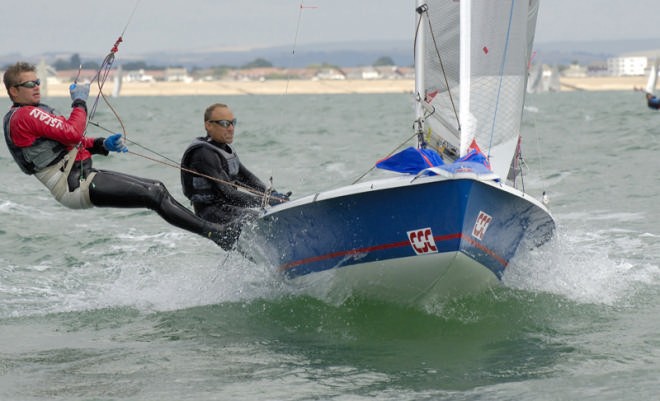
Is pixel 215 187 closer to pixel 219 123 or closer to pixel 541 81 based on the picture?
pixel 219 123

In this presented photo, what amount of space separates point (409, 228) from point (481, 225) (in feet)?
1.22

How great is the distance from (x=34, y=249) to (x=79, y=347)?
3.73 metres

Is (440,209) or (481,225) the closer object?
(440,209)

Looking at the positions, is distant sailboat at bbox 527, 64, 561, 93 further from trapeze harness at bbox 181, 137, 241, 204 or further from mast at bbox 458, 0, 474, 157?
trapeze harness at bbox 181, 137, 241, 204

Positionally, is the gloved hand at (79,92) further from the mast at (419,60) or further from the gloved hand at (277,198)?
the mast at (419,60)

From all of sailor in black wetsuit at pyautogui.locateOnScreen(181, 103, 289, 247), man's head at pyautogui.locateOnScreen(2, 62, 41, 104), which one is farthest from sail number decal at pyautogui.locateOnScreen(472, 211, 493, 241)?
man's head at pyautogui.locateOnScreen(2, 62, 41, 104)

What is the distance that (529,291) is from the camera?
20.8 ft

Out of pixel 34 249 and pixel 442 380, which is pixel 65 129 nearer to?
pixel 442 380

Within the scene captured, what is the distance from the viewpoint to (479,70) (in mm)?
6598

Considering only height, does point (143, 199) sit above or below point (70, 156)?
below

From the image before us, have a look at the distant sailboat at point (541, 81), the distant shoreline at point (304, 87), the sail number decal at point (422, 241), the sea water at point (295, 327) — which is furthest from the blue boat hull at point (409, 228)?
→ the distant shoreline at point (304, 87)

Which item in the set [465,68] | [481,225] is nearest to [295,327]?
[481,225]

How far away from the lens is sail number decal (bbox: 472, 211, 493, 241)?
17.5 ft

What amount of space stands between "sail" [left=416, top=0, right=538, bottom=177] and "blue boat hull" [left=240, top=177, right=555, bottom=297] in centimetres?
89
